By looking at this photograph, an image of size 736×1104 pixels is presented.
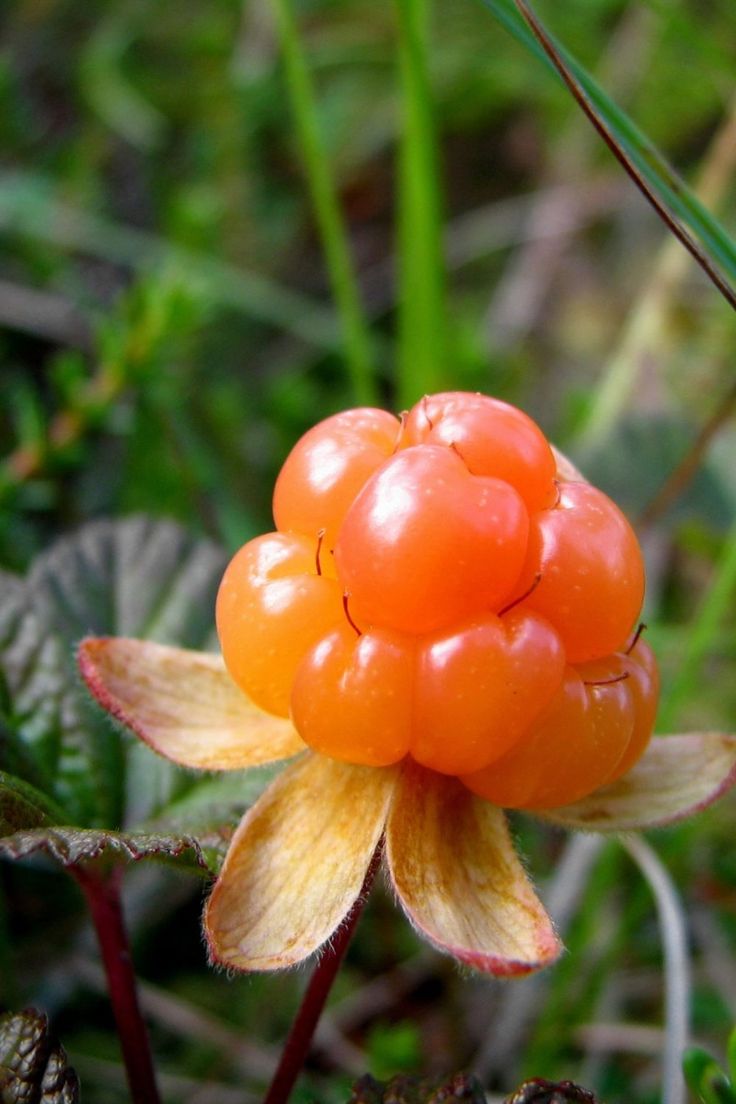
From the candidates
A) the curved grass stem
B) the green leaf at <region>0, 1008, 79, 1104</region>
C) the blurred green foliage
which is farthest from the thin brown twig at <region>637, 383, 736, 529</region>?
the green leaf at <region>0, 1008, 79, 1104</region>

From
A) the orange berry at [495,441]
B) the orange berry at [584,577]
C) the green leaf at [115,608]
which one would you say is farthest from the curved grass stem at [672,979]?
the green leaf at [115,608]

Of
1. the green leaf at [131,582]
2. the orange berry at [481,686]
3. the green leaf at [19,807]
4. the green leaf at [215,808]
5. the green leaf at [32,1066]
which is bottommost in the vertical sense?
the green leaf at [215,808]

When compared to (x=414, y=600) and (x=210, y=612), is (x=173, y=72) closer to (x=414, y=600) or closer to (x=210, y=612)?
(x=210, y=612)

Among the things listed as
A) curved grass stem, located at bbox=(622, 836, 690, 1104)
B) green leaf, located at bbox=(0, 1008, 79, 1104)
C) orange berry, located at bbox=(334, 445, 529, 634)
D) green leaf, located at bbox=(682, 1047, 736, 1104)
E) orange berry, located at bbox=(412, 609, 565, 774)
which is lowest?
curved grass stem, located at bbox=(622, 836, 690, 1104)

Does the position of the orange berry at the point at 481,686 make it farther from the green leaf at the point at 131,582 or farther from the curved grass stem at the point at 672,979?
the green leaf at the point at 131,582

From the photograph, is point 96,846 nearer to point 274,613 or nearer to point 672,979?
point 274,613

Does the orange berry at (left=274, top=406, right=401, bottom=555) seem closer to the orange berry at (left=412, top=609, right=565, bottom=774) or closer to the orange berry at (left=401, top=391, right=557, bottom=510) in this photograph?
the orange berry at (left=401, top=391, right=557, bottom=510)

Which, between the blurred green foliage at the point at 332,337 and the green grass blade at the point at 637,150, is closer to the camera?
the green grass blade at the point at 637,150

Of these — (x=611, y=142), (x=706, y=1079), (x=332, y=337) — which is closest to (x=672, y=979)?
(x=706, y=1079)
